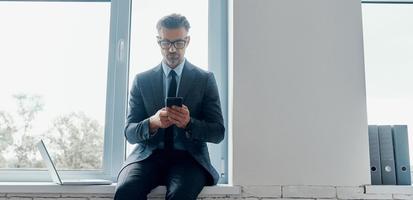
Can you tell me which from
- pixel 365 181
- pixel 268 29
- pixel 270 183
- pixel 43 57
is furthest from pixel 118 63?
pixel 365 181

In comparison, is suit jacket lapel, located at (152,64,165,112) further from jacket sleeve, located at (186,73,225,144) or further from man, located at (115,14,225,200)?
jacket sleeve, located at (186,73,225,144)

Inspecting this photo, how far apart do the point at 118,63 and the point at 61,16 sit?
42cm

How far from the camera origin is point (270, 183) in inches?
72.2

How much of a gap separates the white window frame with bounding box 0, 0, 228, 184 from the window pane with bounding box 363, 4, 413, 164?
775mm

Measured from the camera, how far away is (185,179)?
167cm

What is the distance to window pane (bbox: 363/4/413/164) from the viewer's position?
2209 mm

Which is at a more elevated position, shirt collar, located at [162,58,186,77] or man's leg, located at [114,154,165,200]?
shirt collar, located at [162,58,186,77]

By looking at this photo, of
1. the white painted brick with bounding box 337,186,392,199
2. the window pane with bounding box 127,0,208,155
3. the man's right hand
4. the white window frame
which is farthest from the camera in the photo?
the window pane with bounding box 127,0,208,155

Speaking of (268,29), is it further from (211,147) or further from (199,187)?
(199,187)

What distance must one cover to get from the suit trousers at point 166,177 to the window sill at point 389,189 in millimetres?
689

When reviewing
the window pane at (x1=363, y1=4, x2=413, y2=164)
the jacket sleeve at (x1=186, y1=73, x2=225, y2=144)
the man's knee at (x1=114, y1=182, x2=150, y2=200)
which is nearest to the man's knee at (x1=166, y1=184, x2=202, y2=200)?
the man's knee at (x1=114, y1=182, x2=150, y2=200)

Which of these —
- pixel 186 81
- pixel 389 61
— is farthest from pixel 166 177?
pixel 389 61

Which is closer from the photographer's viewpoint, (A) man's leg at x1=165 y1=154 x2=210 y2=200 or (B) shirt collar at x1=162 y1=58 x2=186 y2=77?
(A) man's leg at x1=165 y1=154 x2=210 y2=200

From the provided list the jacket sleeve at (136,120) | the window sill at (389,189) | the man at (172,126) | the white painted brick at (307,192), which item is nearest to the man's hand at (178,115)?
the man at (172,126)
